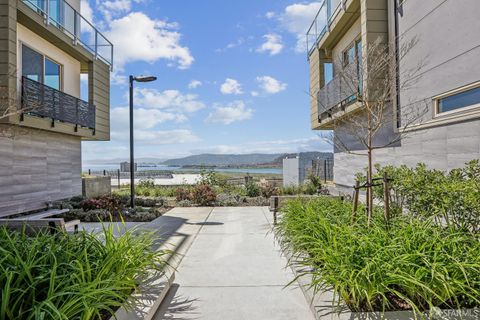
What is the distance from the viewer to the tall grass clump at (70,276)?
254 centimetres

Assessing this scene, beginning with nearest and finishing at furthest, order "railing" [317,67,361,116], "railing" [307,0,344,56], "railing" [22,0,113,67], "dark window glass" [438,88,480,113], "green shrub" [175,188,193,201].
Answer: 1. "dark window glass" [438,88,480,113]
2. "railing" [317,67,361,116]
3. "railing" [22,0,113,67]
4. "railing" [307,0,344,56]
5. "green shrub" [175,188,193,201]

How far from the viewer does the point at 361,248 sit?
3484 mm

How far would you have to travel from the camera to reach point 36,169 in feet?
38.7

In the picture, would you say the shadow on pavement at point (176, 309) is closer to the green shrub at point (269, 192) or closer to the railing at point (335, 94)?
the railing at point (335, 94)

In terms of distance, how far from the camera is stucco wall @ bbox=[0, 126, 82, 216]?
10.3 metres

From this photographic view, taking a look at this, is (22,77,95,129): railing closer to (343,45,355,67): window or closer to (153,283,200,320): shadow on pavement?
(153,283,200,320): shadow on pavement

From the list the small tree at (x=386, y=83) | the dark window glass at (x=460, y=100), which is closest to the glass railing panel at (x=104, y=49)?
the small tree at (x=386, y=83)

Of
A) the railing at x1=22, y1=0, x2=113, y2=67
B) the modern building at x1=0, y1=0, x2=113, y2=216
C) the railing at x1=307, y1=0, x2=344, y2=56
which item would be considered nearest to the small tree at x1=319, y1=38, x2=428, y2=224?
the railing at x1=307, y1=0, x2=344, y2=56

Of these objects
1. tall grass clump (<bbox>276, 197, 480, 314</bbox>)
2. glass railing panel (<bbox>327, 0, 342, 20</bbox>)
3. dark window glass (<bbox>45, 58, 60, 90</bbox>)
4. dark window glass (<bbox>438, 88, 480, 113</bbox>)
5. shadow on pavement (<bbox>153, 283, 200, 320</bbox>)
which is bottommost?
shadow on pavement (<bbox>153, 283, 200, 320</bbox>)

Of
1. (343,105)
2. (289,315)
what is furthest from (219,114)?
(289,315)

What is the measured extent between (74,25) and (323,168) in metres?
13.0

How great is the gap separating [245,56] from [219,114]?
15997 millimetres

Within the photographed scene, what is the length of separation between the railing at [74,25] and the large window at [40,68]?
1.17 m

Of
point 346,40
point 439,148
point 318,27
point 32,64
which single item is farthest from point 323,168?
point 32,64
